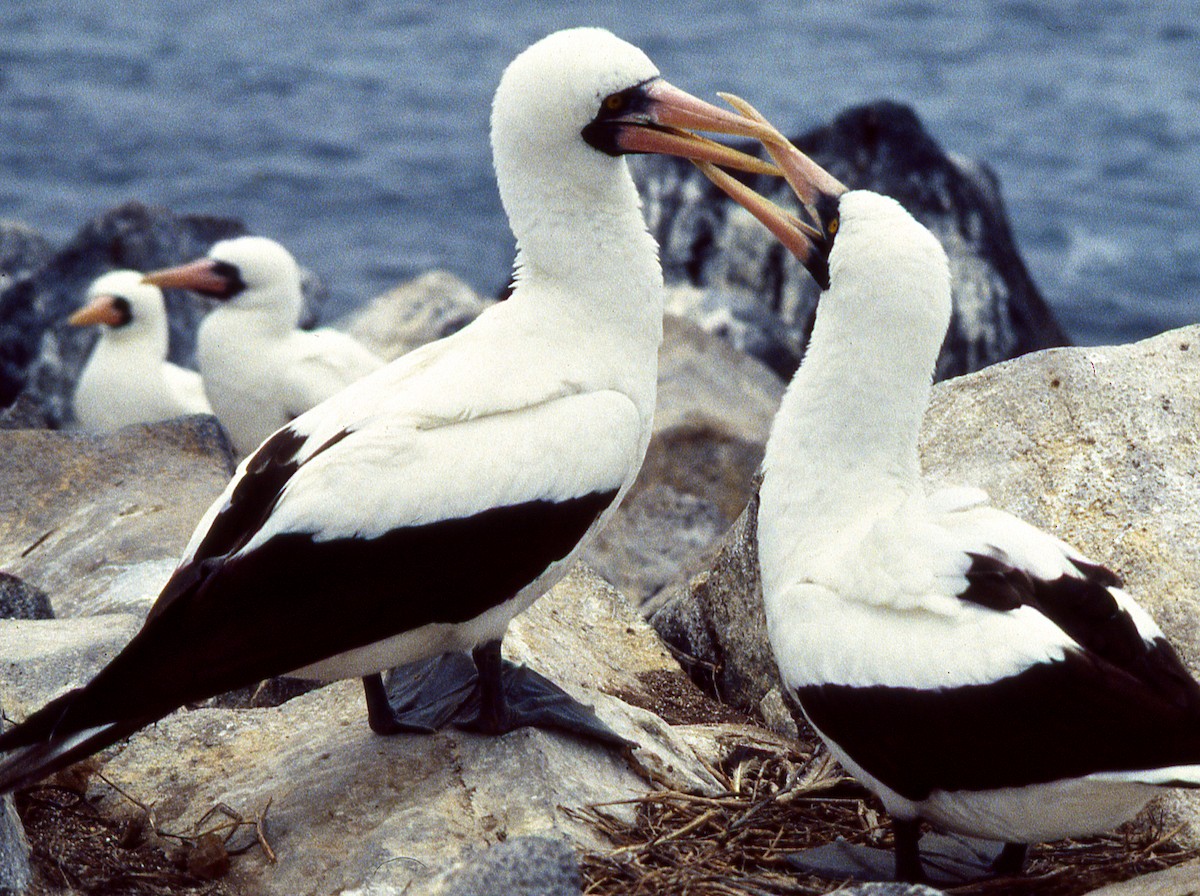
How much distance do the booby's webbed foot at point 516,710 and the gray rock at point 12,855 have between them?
1.24m

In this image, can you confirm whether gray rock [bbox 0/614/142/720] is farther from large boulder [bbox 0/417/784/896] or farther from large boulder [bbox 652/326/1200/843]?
large boulder [bbox 652/326/1200/843]

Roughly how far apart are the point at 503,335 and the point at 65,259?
28.5 ft

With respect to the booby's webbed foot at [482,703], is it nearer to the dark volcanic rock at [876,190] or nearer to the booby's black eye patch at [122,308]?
the booby's black eye patch at [122,308]

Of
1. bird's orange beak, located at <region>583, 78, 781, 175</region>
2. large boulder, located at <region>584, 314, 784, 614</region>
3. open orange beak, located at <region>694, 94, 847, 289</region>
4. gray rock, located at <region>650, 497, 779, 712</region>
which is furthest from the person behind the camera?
large boulder, located at <region>584, 314, 784, 614</region>

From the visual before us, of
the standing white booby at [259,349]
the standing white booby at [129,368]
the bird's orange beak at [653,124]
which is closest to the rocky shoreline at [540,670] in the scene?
the bird's orange beak at [653,124]

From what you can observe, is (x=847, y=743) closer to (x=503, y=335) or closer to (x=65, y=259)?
(x=503, y=335)

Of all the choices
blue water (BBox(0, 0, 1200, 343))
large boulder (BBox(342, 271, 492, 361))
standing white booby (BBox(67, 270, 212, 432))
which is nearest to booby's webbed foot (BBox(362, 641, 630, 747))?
standing white booby (BBox(67, 270, 212, 432))

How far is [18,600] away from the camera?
18.8ft

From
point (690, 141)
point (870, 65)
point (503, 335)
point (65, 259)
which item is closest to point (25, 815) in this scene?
point (503, 335)

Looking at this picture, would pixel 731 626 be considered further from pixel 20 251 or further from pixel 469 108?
pixel 469 108

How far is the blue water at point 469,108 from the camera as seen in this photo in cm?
1755

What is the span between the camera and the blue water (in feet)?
57.6

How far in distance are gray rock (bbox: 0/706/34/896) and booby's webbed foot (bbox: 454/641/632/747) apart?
124 centimetres

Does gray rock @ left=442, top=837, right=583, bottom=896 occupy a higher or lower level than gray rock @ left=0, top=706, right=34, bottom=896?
higher
